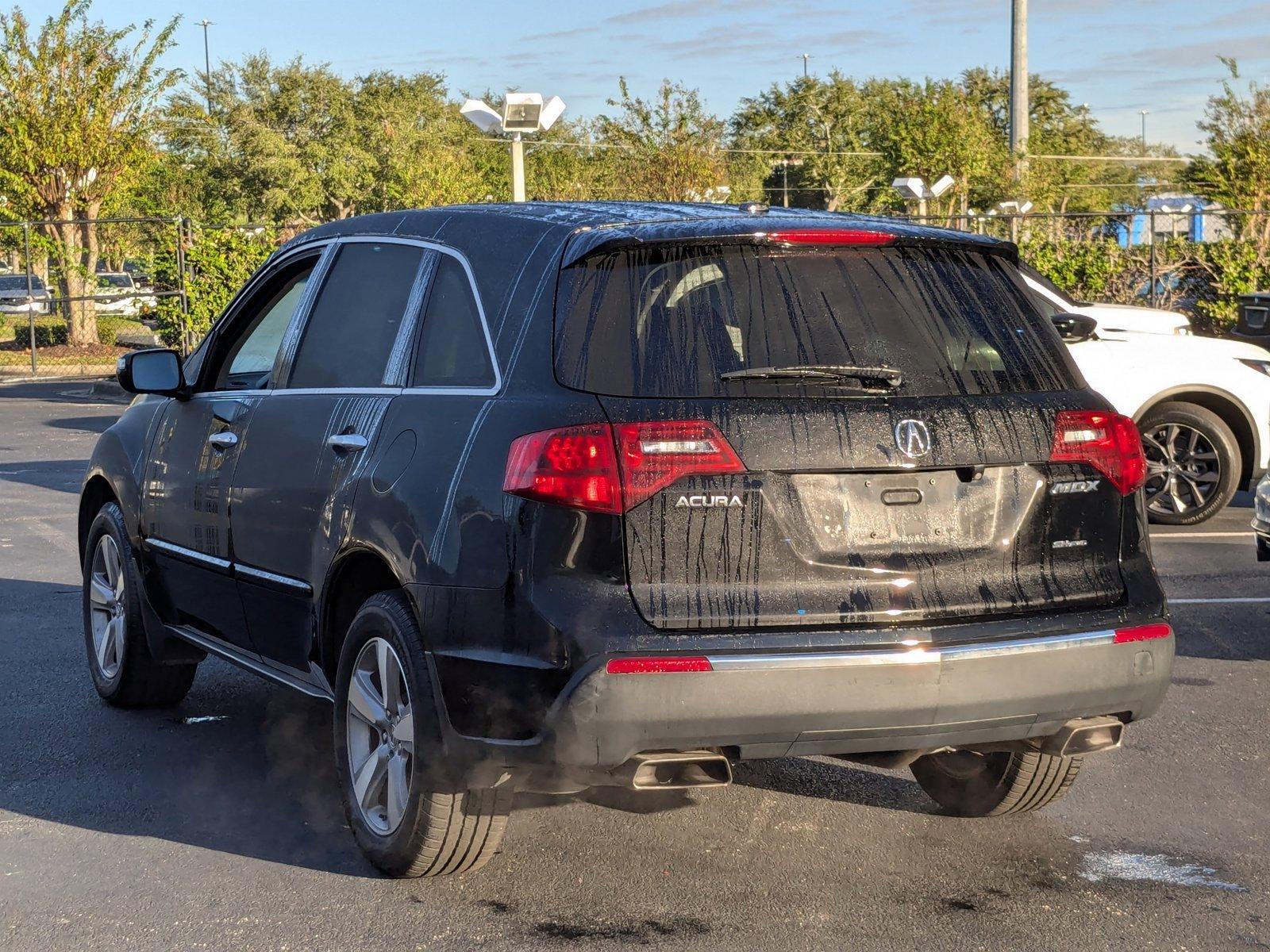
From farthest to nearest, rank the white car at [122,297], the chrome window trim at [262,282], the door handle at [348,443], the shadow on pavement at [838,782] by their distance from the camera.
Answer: the white car at [122,297]
the chrome window trim at [262,282]
the shadow on pavement at [838,782]
the door handle at [348,443]

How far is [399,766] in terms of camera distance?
14.7ft

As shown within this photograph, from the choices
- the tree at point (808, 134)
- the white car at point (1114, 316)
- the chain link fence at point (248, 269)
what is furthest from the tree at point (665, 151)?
the tree at point (808, 134)

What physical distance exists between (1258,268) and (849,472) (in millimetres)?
17942

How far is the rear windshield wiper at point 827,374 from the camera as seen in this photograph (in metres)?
4.05

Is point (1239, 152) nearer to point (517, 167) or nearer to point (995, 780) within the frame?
point (517, 167)

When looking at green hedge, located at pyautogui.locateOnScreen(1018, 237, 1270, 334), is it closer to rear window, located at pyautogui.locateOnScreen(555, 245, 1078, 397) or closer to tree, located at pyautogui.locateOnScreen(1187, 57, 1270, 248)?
tree, located at pyautogui.locateOnScreen(1187, 57, 1270, 248)

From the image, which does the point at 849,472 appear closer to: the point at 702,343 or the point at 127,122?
the point at 702,343

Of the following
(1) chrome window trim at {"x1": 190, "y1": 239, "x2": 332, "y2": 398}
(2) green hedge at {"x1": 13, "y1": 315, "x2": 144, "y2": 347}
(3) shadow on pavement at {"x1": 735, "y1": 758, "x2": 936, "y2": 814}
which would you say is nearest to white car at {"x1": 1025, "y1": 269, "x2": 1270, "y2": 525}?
(3) shadow on pavement at {"x1": 735, "y1": 758, "x2": 936, "y2": 814}

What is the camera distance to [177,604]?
19.5 feet

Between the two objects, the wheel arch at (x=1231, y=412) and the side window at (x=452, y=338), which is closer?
the side window at (x=452, y=338)

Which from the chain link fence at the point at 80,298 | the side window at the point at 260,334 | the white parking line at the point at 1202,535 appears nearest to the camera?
the side window at the point at 260,334

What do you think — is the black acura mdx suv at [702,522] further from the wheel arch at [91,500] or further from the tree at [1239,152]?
the tree at [1239,152]

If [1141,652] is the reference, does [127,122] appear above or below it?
above

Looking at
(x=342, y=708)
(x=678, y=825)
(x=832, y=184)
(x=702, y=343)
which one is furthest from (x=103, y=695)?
(x=832, y=184)
